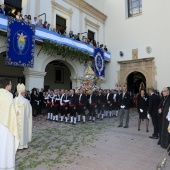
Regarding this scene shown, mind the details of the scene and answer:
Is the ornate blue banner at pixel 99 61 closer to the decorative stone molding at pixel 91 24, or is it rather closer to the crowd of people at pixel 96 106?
the decorative stone molding at pixel 91 24

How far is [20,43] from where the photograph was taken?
12.5m

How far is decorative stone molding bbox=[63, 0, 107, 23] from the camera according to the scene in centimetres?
1872

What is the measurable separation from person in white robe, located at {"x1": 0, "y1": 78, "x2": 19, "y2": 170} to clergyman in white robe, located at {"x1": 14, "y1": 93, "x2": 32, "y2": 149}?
6.83ft

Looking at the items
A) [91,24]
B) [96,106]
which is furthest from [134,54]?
[96,106]

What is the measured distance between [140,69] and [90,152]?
49.6ft

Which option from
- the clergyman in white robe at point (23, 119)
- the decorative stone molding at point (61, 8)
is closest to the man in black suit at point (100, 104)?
the clergyman in white robe at point (23, 119)

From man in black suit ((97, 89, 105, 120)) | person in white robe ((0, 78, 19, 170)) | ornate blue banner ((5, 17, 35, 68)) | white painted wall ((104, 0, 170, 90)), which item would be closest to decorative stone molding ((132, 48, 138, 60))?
white painted wall ((104, 0, 170, 90))

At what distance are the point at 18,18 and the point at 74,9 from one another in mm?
7210

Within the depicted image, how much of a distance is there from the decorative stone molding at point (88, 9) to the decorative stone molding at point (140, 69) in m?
5.07

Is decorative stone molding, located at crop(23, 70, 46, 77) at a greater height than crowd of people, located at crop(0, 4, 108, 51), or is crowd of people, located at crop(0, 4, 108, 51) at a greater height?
crowd of people, located at crop(0, 4, 108, 51)

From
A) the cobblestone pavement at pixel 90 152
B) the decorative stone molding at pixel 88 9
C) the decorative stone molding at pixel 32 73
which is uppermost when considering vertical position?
the decorative stone molding at pixel 88 9

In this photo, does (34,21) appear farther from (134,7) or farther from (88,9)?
(134,7)

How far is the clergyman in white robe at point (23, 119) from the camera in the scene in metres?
5.98

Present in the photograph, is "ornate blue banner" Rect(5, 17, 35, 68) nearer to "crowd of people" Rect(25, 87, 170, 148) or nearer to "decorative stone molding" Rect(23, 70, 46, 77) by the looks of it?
"decorative stone molding" Rect(23, 70, 46, 77)
